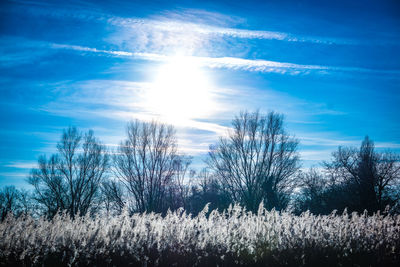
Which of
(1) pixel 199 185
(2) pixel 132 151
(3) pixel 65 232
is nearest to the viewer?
(3) pixel 65 232

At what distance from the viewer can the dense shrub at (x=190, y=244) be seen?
15.6 ft

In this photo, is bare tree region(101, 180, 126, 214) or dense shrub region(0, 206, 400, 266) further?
bare tree region(101, 180, 126, 214)

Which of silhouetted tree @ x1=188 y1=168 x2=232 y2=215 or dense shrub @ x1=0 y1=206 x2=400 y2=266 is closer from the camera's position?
dense shrub @ x1=0 y1=206 x2=400 y2=266

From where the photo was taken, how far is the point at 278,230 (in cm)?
622

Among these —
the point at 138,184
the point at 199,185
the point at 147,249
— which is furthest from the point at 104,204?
the point at 147,249

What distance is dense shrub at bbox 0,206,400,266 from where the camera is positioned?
4.77m

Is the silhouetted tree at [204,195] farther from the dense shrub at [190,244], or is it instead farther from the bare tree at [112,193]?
the dense shrub at [190,244]

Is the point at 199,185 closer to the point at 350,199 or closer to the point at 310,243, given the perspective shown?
the point at 350,199

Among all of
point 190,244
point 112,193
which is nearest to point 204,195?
point 112,193

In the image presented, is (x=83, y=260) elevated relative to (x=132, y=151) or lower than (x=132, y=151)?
lower

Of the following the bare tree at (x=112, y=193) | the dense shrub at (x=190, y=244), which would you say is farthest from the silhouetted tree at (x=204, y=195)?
the dense shrub at (x=190, y=244)

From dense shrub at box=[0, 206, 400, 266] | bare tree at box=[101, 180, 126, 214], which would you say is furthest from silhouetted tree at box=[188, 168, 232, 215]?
dense shrub at box=[0, 206, 400, 266]

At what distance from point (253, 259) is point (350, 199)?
96.3ft

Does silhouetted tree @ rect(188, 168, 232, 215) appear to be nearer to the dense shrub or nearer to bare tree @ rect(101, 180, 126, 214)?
bare tree @ rect(101, 180, 126, 214)
